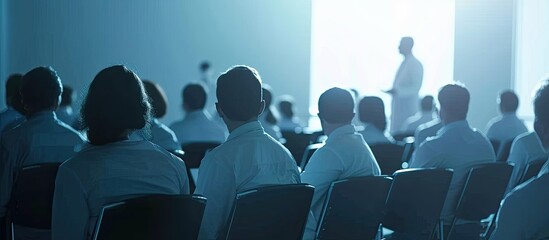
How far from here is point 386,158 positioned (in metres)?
4.03

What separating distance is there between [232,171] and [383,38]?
8308 millimetres

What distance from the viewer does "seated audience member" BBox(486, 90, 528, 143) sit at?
225 inches

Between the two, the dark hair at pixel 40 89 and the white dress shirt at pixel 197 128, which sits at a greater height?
the dark hair at pixel 40 89

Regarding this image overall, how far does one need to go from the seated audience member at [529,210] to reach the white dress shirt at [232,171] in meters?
0.94

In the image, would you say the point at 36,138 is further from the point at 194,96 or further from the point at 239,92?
the point at 194,96

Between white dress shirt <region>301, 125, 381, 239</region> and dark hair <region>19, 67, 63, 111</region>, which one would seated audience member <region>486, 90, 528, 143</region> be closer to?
white dress shirt <region>301, 125, 381, 239</region>

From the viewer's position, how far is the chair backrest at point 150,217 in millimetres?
1834

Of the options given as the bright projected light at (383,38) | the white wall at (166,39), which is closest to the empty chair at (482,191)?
the bright projected light at (383,38)

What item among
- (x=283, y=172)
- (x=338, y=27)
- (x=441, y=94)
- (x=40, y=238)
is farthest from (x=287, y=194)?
(x=338, y=27)

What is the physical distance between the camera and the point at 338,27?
10461mm

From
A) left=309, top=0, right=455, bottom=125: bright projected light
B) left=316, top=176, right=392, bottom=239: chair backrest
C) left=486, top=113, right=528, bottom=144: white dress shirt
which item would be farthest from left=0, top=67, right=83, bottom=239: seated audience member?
left=309, top=0, right=455, bottom=125: bright projected light

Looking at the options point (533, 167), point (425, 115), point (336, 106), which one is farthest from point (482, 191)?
point (425, 115)

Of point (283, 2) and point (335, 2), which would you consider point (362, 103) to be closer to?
point (335, 2)

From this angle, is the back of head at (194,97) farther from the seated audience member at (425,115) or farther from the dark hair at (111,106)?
the dark hair at (111,106)
